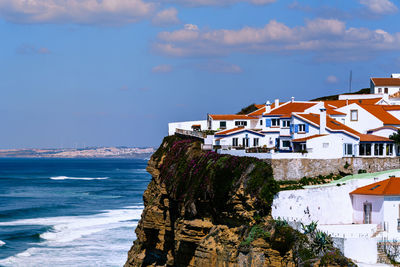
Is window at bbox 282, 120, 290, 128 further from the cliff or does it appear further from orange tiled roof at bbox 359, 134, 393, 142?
orange tiled roof at bbox 359, 134, 393, 142

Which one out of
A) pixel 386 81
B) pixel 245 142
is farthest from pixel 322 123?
pixel 386 81

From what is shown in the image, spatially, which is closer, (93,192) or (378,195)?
(378,195)

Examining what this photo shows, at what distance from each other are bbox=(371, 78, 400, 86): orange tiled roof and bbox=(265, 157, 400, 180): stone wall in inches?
1465

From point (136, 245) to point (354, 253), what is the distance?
23.5 metres

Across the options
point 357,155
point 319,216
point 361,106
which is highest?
point 361,106

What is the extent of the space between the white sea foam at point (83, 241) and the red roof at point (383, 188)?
26979 mm

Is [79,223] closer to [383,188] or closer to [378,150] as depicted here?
[378,150]

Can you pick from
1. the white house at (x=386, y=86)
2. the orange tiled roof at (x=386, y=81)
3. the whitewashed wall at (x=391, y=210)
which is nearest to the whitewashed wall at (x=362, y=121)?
the whitewashed wall at (x=391, y=210)

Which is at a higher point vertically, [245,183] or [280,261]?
[245,183]

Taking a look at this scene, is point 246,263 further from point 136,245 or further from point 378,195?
point 136,245

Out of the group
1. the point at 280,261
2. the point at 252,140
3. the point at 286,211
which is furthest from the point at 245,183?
the point at 252,140

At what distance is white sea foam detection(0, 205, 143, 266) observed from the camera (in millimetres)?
59312

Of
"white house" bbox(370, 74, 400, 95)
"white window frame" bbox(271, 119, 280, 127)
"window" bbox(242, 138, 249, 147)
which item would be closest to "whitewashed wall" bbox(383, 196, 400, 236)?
"window" bbox(242, 138, 249, 147)

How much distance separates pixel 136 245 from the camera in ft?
172
